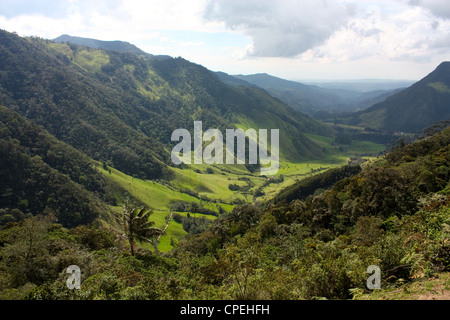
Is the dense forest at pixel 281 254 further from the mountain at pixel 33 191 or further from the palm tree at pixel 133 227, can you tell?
the mountain at pixel 33 191

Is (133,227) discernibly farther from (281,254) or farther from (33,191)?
(33,191)

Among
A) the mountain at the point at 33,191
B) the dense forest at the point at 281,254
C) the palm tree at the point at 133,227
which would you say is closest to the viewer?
the dense forest at the point at 281,254

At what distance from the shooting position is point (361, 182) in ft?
183

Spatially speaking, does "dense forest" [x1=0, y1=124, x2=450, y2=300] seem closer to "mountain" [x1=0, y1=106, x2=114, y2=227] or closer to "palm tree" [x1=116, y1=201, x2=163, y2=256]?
"palm tree" [x1=116, y1=201, x2=163, y2=256]

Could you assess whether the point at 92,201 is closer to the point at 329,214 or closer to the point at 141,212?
the point at 141,212

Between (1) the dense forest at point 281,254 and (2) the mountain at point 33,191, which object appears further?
(2) the mountain at point 33,191

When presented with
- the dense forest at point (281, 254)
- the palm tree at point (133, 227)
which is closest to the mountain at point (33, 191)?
the dense forest at point (281, 254)

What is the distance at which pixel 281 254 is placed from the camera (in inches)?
1646

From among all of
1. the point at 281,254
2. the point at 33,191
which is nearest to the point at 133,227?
the point at 281,254

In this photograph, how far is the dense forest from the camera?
21.0 m

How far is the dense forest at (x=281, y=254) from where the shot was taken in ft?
69.1

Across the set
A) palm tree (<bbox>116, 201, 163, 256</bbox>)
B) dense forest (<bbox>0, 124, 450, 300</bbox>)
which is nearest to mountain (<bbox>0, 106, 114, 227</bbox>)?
dense forest (<bbox>0, 124, 450, 300</bbox>)
